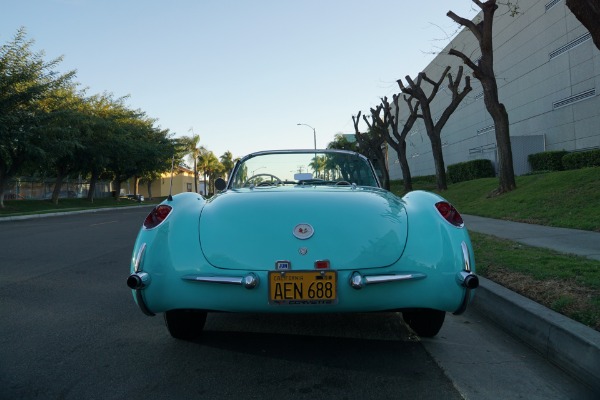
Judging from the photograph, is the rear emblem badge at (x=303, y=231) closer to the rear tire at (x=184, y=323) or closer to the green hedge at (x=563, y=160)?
the rear tire at (x=184, y=323)

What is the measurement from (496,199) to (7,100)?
24.9 m

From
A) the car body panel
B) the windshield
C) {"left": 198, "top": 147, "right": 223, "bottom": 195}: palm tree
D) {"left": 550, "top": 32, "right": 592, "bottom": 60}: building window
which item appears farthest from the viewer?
{"left": 198, "top": 147, "right": 223, "bottom": 195}: palm tree

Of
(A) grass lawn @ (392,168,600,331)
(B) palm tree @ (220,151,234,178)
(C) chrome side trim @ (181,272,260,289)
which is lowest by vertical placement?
(A) grass lawn @ (392,168,600,331)

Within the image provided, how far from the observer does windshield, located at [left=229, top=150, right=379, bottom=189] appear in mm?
4980

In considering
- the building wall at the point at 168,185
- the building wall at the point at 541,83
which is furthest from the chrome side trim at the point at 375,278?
the building wall at the point at 168,185

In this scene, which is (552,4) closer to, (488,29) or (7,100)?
(488,29)

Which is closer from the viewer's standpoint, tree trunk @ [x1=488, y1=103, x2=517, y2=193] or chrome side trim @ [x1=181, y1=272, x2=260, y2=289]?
chrome side trim @ [x1=181, y1=272, x2=260, y2=289]

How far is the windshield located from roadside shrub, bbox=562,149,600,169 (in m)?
17.3

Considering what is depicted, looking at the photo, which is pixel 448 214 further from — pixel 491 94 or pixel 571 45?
pixel 571 45

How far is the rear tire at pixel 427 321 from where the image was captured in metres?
3.78

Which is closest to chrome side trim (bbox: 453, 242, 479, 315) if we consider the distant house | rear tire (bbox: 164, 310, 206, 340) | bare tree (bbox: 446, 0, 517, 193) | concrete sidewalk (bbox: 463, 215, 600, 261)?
rear tire (bbox: 164, 310, 206, 340)

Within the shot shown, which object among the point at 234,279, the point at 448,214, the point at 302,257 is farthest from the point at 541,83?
the point at 234,279

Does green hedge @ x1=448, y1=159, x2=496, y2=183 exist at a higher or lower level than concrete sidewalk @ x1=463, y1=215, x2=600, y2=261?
higher

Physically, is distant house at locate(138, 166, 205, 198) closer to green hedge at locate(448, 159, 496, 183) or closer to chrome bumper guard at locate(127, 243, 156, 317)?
green hedge at locate(448, 159, 496, 183)
